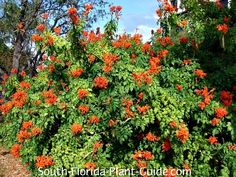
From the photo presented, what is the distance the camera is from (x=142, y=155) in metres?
4.76

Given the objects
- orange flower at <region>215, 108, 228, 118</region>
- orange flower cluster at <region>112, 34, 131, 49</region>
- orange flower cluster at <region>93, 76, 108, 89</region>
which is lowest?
orange flower at <region>215, 108, 228, 118</region>

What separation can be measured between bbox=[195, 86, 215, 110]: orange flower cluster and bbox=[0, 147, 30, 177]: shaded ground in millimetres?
4392

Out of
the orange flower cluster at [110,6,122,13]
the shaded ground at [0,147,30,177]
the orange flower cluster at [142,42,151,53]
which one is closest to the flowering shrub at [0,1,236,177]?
the orange flower cluster at [142,42,151,53]

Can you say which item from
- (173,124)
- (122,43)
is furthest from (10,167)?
(173,124)

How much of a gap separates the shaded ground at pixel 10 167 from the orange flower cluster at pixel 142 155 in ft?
12.4

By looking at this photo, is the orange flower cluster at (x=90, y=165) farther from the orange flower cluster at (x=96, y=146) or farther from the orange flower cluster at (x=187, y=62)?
the orange flower cluster at (x=187, y=62)

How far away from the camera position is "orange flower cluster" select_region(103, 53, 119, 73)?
15.3 ft

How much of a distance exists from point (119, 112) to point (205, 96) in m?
1.12

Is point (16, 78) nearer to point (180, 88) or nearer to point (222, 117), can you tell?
point (180, 88)

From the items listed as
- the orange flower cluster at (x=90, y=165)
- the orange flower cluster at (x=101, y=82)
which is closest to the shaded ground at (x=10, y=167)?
the orange flower cluster at (x=90, y=165)

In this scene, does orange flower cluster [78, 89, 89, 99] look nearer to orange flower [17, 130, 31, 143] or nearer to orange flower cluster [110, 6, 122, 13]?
orange flower [17, 130, 31, 143]

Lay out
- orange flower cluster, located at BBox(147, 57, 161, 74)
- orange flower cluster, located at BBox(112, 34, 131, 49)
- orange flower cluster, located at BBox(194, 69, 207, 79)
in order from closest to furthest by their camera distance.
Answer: orange flower cluster, located at BBox(147, 57, 161, 74) → orange flower cluster, located at BBox(194, 69, 207, 79) → orange flower cluster, located at BBox(112, 34, 131, 49)

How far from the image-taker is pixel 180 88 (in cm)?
500

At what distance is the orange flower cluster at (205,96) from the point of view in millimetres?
4785
